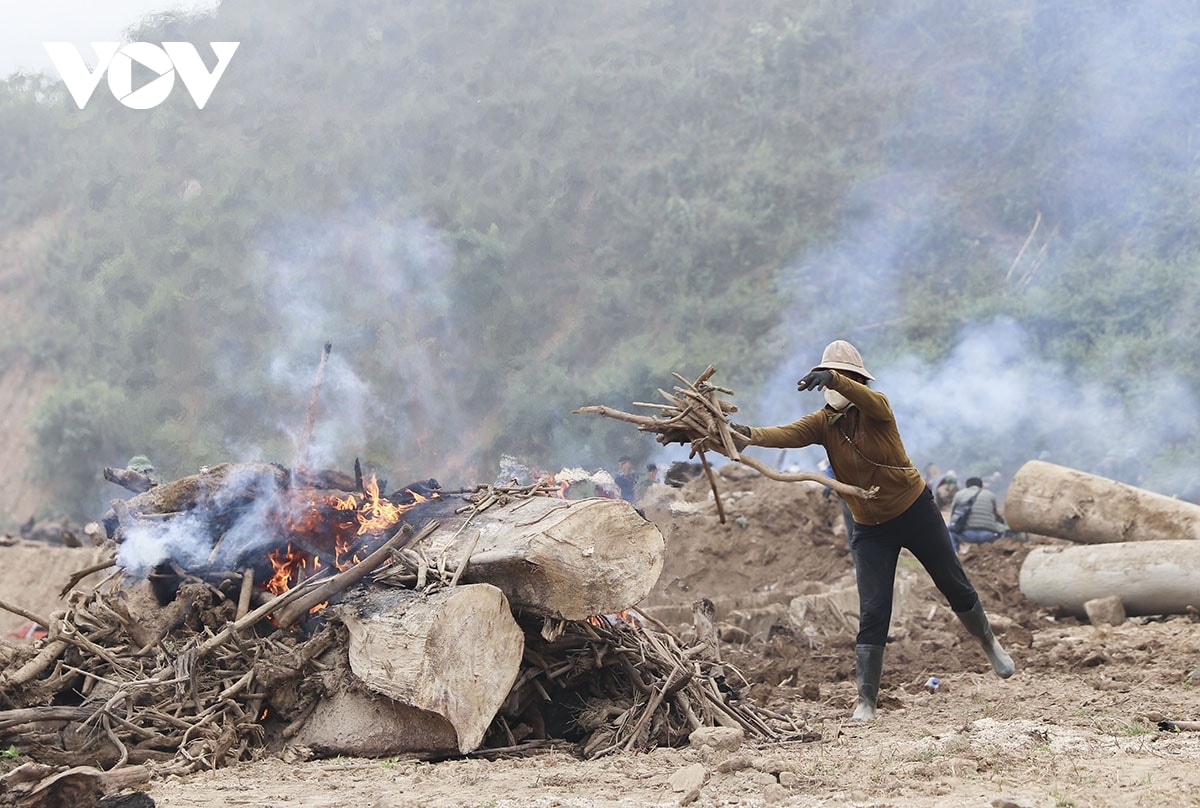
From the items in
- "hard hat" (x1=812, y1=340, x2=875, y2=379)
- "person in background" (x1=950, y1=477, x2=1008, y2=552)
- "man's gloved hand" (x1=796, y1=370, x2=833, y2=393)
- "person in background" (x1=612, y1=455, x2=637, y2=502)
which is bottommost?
"person in background" (x1=612, y1=455, x2=637, y2=502)

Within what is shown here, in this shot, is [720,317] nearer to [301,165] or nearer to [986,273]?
[986,273]

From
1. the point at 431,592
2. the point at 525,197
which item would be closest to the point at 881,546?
the point at 431,592

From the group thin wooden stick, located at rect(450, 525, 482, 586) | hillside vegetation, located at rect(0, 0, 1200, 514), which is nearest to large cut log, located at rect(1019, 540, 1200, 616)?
thin wooden stick, located at rect(450, 525, 482, 586)

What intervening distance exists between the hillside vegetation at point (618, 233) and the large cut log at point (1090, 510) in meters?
7.79

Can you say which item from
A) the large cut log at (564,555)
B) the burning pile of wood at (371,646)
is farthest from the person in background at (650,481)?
the large cut log at (564,555)

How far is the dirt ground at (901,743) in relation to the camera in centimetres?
388

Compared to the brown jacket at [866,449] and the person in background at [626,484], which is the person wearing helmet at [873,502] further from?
the person in background at [626,484]

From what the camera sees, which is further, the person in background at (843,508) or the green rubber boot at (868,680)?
the person in background at (843,508)

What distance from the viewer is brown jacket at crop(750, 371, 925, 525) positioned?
5703 mm

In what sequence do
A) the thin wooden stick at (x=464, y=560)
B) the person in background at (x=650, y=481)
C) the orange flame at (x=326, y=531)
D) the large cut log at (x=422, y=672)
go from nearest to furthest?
the large cut log at (x=422, y=672) → the thin wooden stick at (x=464, y=560) → the orange flame at (x=326, y=531) → the person in background at (x=650, y=481)

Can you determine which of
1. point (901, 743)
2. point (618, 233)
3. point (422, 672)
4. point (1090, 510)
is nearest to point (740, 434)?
point (901, 743)

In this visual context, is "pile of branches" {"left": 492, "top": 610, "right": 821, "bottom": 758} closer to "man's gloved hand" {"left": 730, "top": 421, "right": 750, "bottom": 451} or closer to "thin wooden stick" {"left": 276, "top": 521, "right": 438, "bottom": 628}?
"thin wooden stick" {"left": 276, "top": 521, "right": 438, "bottom": 628}

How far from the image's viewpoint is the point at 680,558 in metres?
12.1

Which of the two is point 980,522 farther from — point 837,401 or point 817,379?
point 817,379
